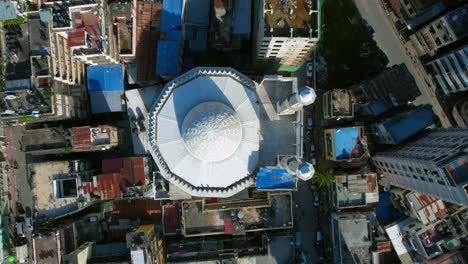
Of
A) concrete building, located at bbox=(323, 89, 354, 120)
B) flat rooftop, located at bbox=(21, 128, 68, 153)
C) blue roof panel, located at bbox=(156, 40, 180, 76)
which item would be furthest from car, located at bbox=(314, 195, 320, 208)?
flat rooftop, located at bbox=(21, 128, 68, 153)

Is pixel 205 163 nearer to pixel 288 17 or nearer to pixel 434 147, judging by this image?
pixel 288 17

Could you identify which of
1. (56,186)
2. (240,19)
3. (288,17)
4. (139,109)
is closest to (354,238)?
(288,17)

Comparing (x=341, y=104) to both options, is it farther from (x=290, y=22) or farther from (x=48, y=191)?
(x=48, y=191)

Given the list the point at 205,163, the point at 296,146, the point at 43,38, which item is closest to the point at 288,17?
the point at 296,146

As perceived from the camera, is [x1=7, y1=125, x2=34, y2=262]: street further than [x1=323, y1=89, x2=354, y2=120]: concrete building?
Yes

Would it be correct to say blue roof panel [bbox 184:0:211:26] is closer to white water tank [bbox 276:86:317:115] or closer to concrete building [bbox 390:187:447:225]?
white water tank [bbox 276:86:317:115]

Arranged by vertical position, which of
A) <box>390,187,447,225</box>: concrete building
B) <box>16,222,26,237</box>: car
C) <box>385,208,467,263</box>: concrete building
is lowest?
<box>385,208,467,263</box>: concrete building
